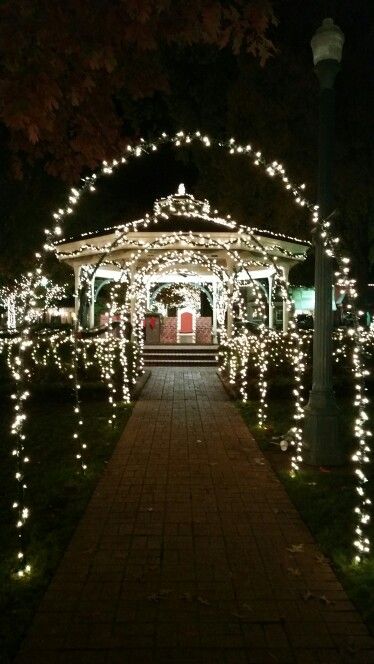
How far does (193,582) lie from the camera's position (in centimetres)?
441

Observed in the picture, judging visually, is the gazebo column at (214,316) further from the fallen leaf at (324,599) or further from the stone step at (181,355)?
the fallen leaf at (324,599)

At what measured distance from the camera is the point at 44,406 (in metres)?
12.3

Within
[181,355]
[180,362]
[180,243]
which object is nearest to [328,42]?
[180,243]

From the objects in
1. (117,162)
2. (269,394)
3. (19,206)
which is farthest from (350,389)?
(19,206)

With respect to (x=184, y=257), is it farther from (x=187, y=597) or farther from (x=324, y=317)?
(x=187, y=597)

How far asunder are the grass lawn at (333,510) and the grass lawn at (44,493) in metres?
2.13

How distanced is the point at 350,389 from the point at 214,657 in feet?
34.1

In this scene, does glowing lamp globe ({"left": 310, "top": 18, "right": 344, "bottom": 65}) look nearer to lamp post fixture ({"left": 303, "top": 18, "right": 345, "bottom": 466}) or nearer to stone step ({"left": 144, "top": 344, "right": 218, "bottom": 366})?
lamp post fixture ({"left": 303, "top": 18, "right": 345, "bottom": 466})

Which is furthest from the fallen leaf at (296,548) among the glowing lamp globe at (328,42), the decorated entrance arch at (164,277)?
the glowing lamp globe at (328,42)

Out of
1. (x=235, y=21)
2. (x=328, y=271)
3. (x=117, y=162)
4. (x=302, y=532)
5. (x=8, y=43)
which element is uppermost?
(x=235, y=21)

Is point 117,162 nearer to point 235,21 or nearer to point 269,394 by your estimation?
point 235,21

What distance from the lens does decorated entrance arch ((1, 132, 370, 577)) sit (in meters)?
5.70

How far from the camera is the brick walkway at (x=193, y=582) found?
3.57 meters

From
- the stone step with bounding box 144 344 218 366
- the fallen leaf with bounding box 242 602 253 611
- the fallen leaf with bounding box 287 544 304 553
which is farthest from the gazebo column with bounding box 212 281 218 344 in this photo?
the fallen leaf with bounding box 242 602 253 611
